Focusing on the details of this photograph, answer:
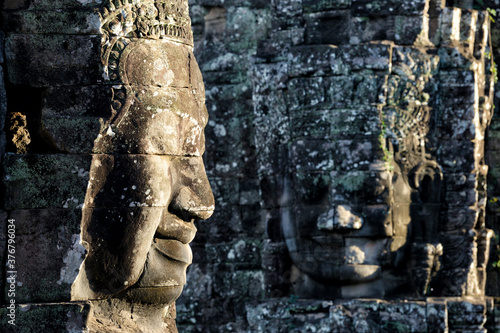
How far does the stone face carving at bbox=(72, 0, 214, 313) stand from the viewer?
632 cm

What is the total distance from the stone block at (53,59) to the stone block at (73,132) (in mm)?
199

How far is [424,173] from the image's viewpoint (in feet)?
38.6

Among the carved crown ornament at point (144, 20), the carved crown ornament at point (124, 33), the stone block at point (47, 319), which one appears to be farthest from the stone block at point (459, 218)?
the stone block at point (47, 319)

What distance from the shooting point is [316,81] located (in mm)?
11547

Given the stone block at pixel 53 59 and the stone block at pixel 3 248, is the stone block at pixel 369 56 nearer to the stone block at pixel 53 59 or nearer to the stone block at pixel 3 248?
the stone block at pixel 53 59

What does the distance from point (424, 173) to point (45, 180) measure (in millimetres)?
6131

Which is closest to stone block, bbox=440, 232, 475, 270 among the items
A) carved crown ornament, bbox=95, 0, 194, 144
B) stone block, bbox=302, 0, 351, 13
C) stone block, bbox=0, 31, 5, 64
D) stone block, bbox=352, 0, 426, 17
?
stone block, bbox=352, 0, 426, 17

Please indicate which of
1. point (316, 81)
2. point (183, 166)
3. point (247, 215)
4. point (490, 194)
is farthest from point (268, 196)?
point (183, 166)

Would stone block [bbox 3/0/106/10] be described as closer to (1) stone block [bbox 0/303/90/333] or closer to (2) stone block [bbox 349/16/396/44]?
(1) stone block [bbox 0/303/90/333]

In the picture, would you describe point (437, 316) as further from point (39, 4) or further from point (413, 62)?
point (39, 4)

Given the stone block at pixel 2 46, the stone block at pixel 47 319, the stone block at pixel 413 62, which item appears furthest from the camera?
the stone block at pixel 413 62

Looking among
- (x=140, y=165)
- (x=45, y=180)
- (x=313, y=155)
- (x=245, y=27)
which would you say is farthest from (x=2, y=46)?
(x=245, y=27)

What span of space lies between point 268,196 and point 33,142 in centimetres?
595

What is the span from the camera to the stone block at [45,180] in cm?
626
